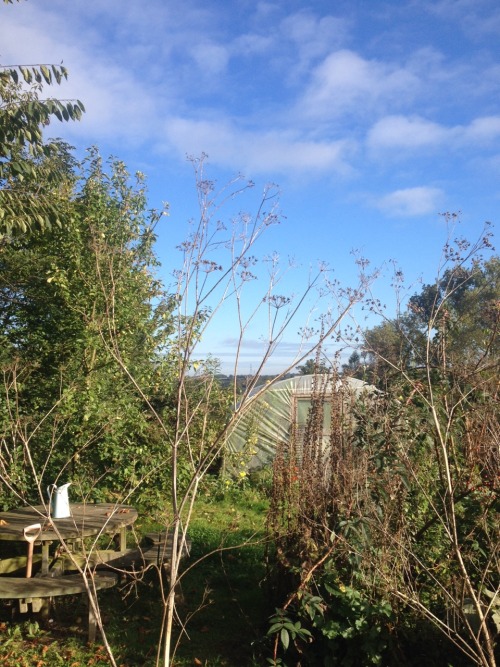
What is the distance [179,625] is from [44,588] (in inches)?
44.8

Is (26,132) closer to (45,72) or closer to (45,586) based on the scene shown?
(45,72)

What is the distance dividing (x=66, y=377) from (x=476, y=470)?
4334mm

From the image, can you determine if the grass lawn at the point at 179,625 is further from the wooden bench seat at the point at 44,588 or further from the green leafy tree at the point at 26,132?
the green leafy tree at the point at 26,132

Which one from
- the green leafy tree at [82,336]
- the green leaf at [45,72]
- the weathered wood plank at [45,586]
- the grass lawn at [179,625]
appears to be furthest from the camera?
the green leafy tree at [82,336]

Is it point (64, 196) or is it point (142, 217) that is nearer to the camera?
point (64, 196)

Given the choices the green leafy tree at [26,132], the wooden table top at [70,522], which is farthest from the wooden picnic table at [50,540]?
Answer: the green leafy tree at [26,132]

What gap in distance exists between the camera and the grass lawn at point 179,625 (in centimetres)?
432

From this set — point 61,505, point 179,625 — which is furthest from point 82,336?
point 179,625

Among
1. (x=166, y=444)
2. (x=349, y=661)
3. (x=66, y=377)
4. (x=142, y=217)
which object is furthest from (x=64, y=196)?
(x=349, y=661)

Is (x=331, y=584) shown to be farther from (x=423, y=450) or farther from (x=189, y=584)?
(x=189, y=584)

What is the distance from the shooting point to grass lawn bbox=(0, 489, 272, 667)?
4.32 m

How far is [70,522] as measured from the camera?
18.0 feet

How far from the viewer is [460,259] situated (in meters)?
3.44

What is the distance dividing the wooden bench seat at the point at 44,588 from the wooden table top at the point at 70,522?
13.5 inches
